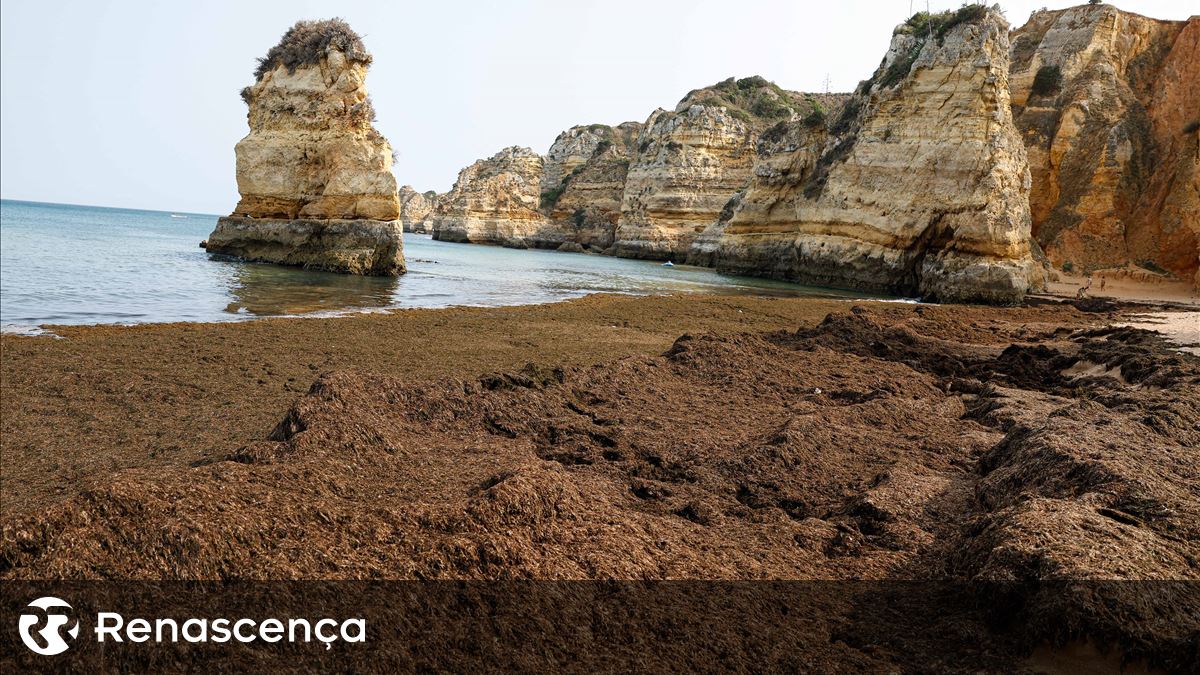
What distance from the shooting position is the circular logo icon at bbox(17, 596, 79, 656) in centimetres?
209

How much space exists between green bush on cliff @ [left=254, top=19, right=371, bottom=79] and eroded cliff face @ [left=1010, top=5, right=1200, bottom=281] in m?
32.5

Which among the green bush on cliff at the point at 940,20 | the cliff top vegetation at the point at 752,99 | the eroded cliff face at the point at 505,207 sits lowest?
the eroded cliff face at the point at 505,207

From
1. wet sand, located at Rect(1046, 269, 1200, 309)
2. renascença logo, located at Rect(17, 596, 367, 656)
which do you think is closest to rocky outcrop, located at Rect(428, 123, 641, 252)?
wet sand, located at Rect(1046, 269, 1200, 309)

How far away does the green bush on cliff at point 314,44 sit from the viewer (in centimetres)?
2873

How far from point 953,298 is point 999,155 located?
239 inches

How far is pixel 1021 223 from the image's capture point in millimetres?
28578

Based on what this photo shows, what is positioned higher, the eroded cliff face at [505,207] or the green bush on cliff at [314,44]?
the green bush on cliff at [314,44]

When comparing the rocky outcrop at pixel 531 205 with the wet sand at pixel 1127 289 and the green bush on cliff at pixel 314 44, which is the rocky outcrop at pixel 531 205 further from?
the wet sand at pixel 1127 289

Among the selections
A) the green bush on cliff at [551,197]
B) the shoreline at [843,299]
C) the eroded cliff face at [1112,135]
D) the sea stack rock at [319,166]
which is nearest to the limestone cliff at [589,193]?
the green bush on cliff at [551,197]

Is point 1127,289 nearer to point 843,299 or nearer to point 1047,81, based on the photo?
point 843,299

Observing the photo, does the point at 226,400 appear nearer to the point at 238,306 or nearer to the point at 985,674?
the point at 985,674

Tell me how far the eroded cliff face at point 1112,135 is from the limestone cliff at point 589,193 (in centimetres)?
4195

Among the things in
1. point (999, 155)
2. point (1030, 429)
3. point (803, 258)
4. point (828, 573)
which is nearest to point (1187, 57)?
point (999, 155)

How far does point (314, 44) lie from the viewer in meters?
29.3
